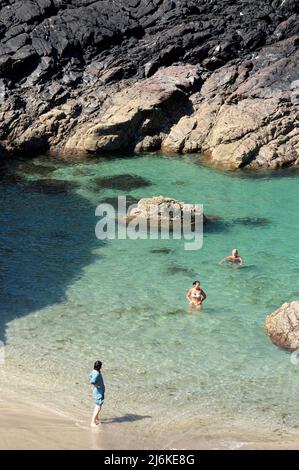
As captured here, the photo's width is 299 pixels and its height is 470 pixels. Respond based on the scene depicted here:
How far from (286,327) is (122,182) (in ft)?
59.7

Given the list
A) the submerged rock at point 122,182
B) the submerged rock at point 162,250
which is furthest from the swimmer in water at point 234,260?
the submerged rock at point 122,182

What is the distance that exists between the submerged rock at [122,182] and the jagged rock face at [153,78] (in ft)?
14.2

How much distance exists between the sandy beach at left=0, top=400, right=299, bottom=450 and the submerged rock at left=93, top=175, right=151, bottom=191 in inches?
808

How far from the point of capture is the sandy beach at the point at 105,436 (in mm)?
13695

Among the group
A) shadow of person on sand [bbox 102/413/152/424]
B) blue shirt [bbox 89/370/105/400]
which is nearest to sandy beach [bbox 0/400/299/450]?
shadow of person on sand [bbox 102/413/152/424]

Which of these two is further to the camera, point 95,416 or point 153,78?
point 153,78

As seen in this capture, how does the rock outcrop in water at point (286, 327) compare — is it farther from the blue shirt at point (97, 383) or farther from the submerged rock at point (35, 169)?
the submerged rock at point (35, 169)

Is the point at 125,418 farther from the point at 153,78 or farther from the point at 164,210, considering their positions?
the point at 153,78

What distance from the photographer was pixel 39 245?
91.7 feet

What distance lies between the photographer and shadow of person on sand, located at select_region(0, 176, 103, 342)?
2325cm

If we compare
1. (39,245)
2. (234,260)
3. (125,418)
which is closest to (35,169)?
(39,245)

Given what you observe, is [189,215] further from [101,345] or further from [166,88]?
[166,88]
